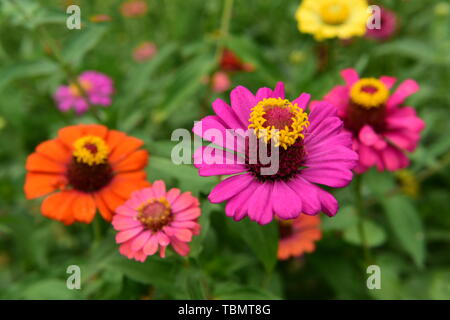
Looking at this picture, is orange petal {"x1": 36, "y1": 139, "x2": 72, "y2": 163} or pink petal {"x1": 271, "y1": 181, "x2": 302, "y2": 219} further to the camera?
orange petal {"x1": 36, "y1": 139, "x2": 72, "y2": 163}

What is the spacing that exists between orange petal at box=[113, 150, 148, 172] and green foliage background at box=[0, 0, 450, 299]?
49mm

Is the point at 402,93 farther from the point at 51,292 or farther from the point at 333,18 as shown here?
the point at 51,292

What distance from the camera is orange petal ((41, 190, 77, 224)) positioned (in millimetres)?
1066

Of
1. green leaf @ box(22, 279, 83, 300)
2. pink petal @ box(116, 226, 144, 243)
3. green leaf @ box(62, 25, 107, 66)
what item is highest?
green leaf @ box(62, 25, 107, 66)

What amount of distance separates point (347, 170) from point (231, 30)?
117cm

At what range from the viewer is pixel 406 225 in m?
1.49

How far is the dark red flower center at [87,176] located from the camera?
45.0 inches

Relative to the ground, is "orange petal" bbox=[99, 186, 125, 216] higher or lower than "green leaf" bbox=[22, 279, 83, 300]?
higher

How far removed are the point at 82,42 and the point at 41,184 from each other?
1.93 ft

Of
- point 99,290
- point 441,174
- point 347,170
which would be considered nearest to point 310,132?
point 347,170

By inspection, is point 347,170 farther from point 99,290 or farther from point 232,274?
point 99,290

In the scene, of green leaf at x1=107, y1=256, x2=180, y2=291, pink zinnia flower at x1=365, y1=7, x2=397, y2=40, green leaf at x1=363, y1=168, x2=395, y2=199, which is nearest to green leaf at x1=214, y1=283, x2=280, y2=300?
green leaf at x1=107, y1=256, x2=180, y2=291

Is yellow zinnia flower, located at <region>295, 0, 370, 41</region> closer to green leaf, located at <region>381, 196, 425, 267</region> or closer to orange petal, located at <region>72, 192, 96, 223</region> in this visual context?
green leaf, located at <region>381, 196, 425, 267</region>
